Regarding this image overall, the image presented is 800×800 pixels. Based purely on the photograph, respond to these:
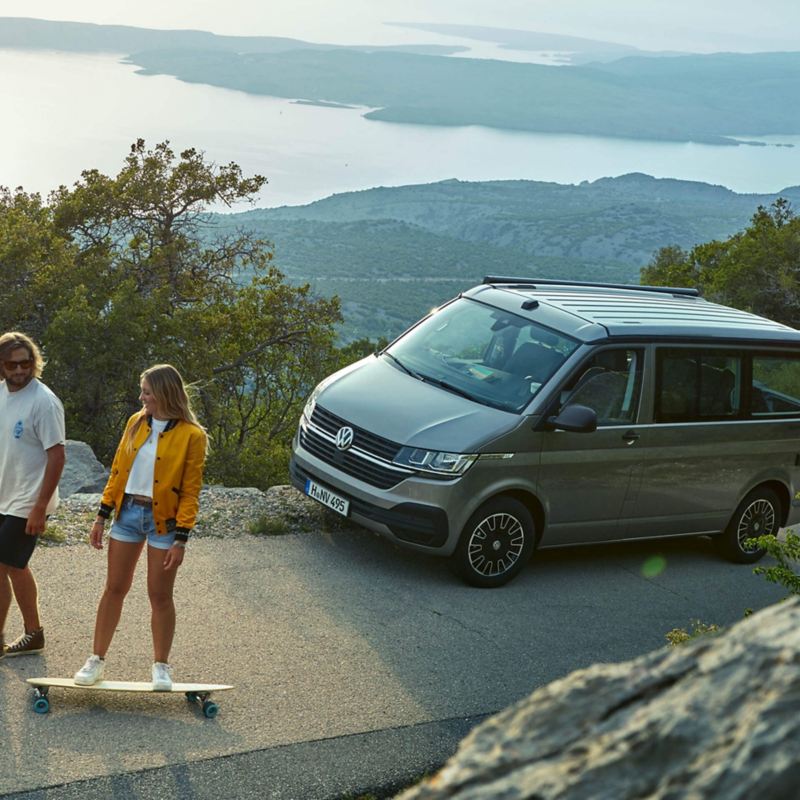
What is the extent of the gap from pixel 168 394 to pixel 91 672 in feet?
4.99

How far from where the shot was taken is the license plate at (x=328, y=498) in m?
9.23

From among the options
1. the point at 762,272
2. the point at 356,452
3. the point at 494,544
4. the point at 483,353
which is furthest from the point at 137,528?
the point at 762,272

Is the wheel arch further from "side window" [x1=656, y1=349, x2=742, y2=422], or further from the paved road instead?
"side window" [x1=656, y1=349, x2=742, y2=422]

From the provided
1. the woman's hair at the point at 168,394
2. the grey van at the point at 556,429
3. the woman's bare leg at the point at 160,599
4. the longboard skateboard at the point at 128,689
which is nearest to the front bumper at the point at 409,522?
the grey van at the point at 556,429

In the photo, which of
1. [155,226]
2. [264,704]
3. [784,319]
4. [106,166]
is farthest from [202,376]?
[106,166]

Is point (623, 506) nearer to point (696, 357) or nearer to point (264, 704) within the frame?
point (696, 357)

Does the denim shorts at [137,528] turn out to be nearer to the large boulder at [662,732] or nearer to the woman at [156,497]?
the woman at [156,497]

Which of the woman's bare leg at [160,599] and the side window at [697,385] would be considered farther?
the side window at [697,385]

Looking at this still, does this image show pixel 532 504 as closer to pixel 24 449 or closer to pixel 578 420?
pixel 578 420

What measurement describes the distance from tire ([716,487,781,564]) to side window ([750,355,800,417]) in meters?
0.76

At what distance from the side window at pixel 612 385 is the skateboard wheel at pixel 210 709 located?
13.6 ft

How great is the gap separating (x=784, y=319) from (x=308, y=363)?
38.4 ft

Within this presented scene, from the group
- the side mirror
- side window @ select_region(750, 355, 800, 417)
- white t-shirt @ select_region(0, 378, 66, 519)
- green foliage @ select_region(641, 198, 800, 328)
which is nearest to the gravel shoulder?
the side mirror

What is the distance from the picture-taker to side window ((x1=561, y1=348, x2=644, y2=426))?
31.1 ft
